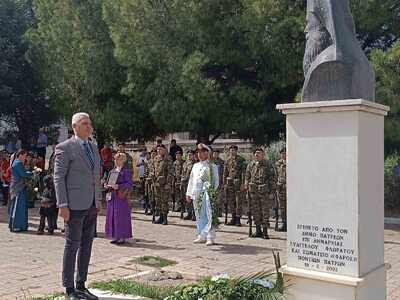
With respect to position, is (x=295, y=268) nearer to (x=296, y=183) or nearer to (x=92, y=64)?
(x=296, y=183)

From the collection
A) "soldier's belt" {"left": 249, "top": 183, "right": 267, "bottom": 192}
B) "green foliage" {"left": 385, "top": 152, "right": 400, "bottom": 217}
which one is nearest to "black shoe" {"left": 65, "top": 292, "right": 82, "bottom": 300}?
"soldier's belt" {"left": 249, "top": 183, "right": 267, "bottom": 192}

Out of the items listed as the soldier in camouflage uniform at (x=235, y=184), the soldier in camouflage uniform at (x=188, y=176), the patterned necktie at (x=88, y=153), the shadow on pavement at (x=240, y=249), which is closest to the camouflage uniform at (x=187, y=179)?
the soldier in camouflage uniform at (x=188, y=176)

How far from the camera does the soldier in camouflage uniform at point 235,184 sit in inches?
496

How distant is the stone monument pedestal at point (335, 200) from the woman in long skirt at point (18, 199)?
25.3ft

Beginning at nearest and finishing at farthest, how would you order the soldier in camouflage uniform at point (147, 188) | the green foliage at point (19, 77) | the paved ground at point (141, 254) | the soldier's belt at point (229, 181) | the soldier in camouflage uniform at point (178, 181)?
the paved ground at point (141, 254) < the soldier's belt at point (229, 181) < the soldier in camouflage uniform at point (147, 188) < the soldier in camouflage uniform at point (178, 181) < the green foliage at point (19, 77)

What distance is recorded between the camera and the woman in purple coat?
991 cm

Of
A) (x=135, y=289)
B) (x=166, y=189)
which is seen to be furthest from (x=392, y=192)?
(x=135, y=289)

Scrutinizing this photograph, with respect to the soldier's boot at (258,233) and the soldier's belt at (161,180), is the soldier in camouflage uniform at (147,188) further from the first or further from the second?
the soldier's boot at (258,233)

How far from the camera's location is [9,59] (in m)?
20.1

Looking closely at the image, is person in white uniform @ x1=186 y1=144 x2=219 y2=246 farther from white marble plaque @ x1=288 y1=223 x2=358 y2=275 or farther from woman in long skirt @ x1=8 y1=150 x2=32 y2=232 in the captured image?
white marble plaque @ x1=288 y1=223 x2=358 y2=275

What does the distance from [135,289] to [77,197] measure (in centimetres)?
127

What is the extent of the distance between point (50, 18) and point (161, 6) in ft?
20.9

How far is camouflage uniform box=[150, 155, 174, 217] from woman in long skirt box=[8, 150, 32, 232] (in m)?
Answer: 2.86

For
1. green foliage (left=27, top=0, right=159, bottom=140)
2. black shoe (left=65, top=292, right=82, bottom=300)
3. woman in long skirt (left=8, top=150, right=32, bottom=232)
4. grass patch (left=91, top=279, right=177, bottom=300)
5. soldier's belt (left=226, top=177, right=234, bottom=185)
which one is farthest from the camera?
green foliage (left=27, top=0, right=159, bottom=140)
